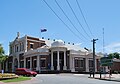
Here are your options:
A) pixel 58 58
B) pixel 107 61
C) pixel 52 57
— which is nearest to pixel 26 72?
pixel 107 61

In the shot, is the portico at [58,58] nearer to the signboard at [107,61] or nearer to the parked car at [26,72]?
the parked car at [26,72]

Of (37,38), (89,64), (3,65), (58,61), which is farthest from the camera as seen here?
(3,65)

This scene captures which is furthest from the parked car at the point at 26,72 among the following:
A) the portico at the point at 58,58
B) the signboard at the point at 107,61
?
the portico at the point at 58,58

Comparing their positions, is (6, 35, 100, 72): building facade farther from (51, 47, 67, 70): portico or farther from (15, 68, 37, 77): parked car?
(15, 68, 37, 77): parked car

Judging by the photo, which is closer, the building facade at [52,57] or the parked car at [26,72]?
the parked car at [26,72]

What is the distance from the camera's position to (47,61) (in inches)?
3034

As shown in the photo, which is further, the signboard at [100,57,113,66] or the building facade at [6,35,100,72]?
the building facade at [6,35,100,72]

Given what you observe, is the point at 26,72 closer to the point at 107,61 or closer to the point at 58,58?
the point at 107,61

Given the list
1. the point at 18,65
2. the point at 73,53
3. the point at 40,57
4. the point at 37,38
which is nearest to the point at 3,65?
the point at 18,65

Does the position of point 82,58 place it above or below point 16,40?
below

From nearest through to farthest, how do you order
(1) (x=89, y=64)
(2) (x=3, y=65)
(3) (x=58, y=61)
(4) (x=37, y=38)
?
(3) (x=58, y=61) → (1) (x=89, y=64) → (4) (x=37, y=38) → (2) (x=3, y=65)

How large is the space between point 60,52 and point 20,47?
16305 mm

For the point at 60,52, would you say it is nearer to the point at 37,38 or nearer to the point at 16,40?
the point at 37,38

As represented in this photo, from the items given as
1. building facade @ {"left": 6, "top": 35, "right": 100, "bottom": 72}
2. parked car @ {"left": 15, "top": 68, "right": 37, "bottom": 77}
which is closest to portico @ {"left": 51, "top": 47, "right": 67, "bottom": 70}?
building facade @ {"left": 6, "top": 35, "right": 100, "bottom": 72}
